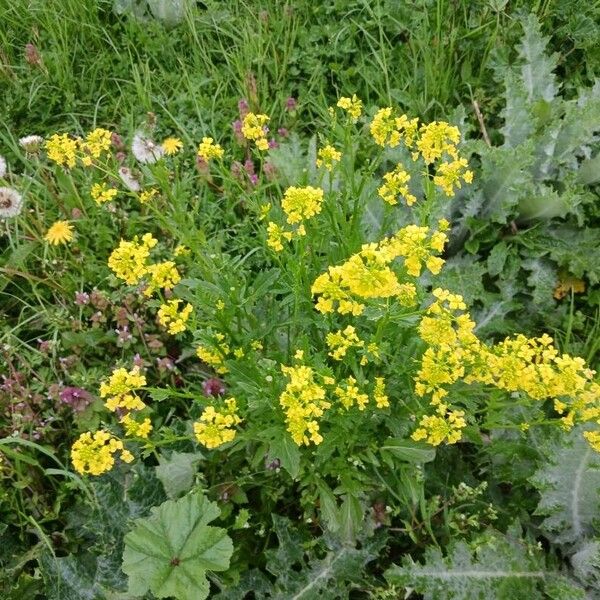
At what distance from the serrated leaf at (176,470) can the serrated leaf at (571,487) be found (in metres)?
1.06

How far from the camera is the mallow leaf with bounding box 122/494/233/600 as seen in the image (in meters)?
1.86

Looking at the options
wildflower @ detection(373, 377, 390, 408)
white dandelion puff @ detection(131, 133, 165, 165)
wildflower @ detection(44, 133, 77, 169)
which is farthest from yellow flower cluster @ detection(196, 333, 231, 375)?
white dandelion puff @ detection(131, 133, 165, 165)

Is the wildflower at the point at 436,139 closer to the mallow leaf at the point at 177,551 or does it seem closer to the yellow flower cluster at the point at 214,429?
the yellow flower cluster at the point at 214,429

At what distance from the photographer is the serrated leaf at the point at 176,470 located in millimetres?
2199

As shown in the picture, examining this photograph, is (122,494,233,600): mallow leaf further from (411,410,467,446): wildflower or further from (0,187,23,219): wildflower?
(0,187,23,219): wildflower

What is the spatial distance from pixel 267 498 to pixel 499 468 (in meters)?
0.77

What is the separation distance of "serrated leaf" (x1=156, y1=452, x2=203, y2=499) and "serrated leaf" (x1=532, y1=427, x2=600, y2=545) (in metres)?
1.06

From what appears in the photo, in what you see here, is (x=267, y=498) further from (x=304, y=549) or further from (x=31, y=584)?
(x=31, y=584)

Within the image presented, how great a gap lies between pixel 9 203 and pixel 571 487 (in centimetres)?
233

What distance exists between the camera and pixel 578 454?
87.8 inches

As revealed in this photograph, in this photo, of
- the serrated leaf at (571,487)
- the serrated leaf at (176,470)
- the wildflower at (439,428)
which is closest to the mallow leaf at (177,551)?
the serrated leaf at (176,470)

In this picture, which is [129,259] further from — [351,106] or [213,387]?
[351,106]

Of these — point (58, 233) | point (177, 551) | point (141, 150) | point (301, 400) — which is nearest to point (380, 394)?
point (301, 400)

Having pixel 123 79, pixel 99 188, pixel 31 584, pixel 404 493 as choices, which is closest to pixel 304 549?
pixel 404 493
